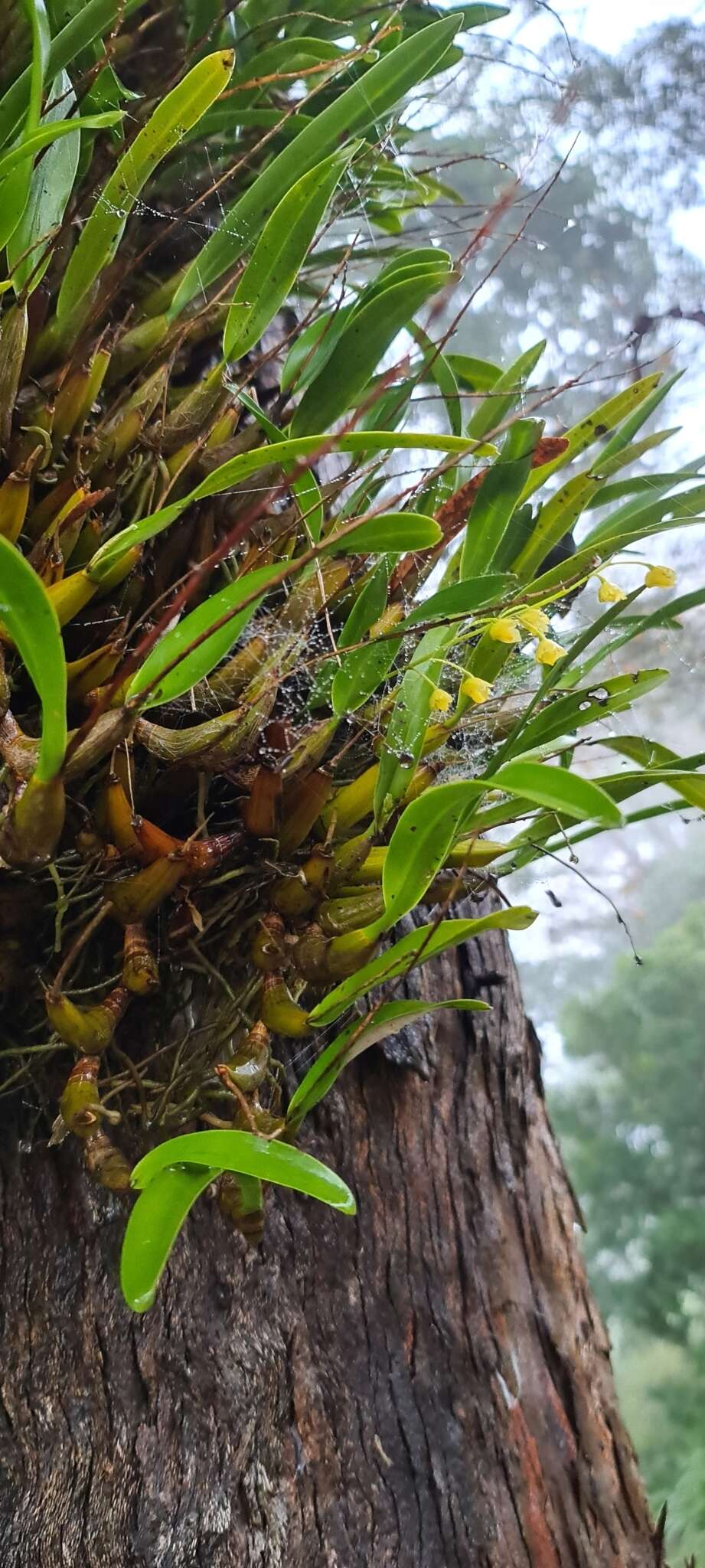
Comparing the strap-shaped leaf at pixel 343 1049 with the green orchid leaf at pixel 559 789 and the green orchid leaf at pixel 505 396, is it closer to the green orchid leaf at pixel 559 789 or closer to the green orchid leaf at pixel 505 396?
the green orchid leaf at pixel 559 789

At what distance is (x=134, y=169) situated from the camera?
47cm

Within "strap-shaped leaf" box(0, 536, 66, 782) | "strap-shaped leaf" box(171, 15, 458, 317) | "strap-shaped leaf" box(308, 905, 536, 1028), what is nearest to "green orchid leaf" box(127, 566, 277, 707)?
"strap-shaped leaf" box(0, 536, 66, 782)

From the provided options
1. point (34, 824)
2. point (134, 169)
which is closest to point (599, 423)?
point (134, 169)

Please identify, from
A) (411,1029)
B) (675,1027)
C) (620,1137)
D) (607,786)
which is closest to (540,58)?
(607,786)

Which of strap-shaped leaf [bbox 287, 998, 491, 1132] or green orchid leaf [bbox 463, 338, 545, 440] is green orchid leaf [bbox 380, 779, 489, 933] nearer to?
strap-shaped leaf [bbox 287, 998, 491, 1132]

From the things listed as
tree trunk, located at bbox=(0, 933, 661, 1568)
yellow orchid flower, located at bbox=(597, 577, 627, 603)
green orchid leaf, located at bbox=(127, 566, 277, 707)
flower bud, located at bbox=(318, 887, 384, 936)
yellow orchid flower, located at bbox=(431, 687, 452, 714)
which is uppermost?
yellow orchid flower, located at bbox=(597, 577, 627, 603)

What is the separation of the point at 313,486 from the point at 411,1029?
0.36 m

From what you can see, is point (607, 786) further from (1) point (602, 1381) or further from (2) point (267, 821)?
(1) point (602, 1381)

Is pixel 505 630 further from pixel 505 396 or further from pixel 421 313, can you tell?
pixel 421 313

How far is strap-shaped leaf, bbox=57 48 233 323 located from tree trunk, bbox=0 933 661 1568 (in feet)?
1.58

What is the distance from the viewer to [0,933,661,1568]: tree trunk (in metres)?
0.46

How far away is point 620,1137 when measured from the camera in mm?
2820

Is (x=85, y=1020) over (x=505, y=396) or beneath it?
beneath

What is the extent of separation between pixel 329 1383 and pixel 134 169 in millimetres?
656
